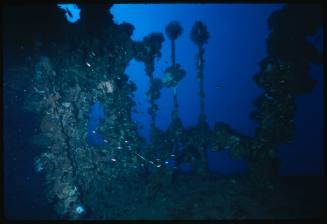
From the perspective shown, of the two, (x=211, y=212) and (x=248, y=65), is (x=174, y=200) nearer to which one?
(x=211, y=212)

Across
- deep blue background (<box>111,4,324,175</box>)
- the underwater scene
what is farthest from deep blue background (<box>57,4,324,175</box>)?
the underwater scene

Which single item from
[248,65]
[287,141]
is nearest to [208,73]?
[248,65]

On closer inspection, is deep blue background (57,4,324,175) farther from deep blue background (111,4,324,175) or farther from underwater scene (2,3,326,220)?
A: underwater scene (2,3,326,220)

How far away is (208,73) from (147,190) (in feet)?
509

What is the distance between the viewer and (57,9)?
12500 mm

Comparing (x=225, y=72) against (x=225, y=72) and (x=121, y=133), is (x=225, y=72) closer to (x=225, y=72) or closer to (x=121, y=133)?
(x=225, y=72)

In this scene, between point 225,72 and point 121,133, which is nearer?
point 121,133

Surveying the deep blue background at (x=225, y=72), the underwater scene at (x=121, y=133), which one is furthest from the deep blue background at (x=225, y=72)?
the underwater scene at (x=121, y=133)

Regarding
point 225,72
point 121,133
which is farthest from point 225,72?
point 121,133

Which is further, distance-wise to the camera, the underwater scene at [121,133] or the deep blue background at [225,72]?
the deep blue background at [225,72]

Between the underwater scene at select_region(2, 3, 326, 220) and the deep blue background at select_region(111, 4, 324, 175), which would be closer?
the underwater scene at select_region(2, 3, 326, 220)

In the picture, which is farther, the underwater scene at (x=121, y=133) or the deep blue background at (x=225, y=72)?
the deep blue background at (x=225, y=72)

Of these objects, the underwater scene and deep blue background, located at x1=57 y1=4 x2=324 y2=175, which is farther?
deep blue background, located at x1=57 y1=4 x2=324 y2=175

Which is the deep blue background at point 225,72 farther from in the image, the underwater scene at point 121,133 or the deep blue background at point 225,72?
the underwater scene at point 121,133
